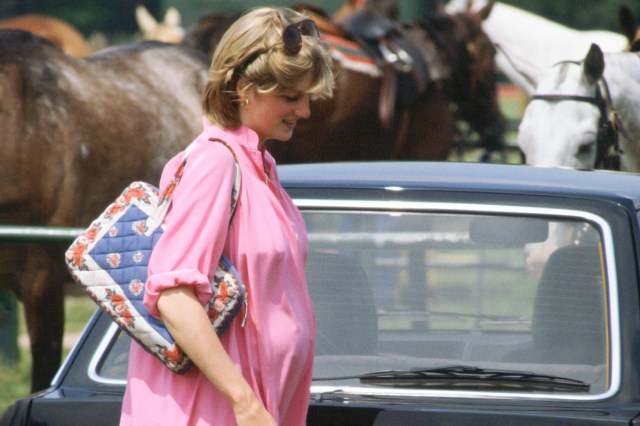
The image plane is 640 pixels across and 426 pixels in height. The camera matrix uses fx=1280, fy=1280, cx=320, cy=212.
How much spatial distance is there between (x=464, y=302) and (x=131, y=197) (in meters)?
1.09

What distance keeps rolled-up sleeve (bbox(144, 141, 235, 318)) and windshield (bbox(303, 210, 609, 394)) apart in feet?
2.26

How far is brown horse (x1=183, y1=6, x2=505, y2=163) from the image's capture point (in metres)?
9.45

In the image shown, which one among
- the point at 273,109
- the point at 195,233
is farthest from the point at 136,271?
the point at 273,109

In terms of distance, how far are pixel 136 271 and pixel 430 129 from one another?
26.9 ft

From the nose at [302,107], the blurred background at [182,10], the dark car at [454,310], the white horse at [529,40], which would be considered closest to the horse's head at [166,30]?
the blurred background at [182,10]

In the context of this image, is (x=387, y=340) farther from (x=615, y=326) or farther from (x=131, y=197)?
(x=131, y=197)

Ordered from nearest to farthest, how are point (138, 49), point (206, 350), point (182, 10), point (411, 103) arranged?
point (206, 350)
point (138, 49)
point (411, 103)
point (182, 10)

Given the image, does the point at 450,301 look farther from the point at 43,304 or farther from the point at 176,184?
the point at 43,304

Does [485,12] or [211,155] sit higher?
[211,155]

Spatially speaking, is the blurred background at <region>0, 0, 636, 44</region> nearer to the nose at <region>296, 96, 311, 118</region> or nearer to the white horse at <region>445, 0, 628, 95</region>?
the white horse at <region>445, 0, 628, 95</region>

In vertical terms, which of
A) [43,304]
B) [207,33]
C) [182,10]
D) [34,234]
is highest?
[207,33]

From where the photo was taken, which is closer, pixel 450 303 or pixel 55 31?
pixel 450 303

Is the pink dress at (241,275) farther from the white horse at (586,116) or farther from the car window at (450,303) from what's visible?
the white horse at (586,116)

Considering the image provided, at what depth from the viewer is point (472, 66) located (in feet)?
37.3
